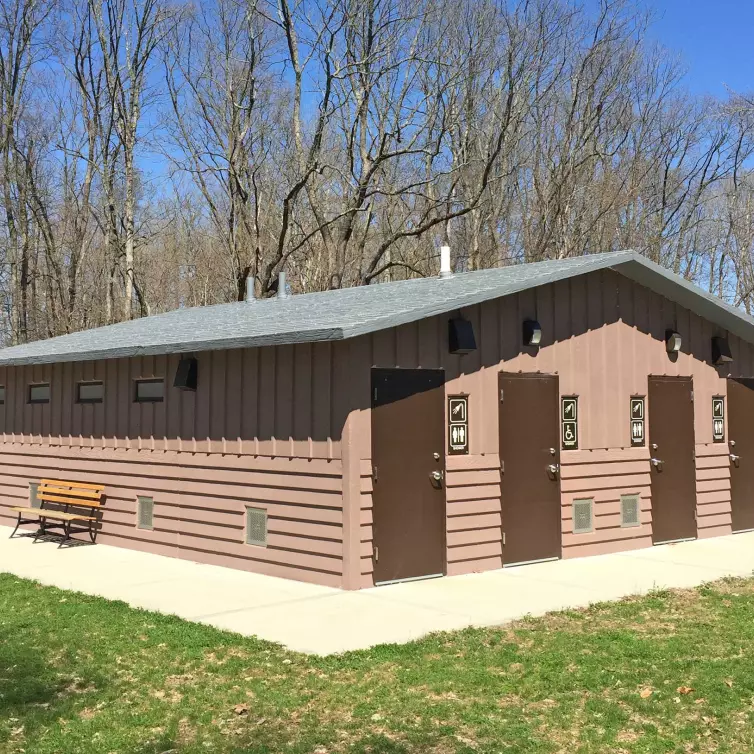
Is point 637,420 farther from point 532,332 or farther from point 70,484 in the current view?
point 70,484

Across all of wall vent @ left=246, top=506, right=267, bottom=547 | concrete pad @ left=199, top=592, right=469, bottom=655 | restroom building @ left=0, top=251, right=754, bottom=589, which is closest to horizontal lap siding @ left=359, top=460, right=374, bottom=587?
restroom building @ left=0, top=251, right=754, bottom=589

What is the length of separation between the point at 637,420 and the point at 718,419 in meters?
1.74

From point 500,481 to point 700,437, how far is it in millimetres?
3813

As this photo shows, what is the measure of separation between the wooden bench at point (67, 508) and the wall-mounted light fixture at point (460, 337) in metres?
5.29

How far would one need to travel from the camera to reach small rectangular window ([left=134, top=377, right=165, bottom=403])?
10.9 m

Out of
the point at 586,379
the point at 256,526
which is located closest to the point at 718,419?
the point at 586,379

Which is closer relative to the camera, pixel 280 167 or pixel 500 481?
pixel 500 481

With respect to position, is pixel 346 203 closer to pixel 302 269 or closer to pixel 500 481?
pixel 302 269

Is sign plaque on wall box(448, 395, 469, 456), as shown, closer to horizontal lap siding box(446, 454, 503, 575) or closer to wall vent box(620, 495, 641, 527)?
horizontal lap siding box(446, 454, 503, 575)

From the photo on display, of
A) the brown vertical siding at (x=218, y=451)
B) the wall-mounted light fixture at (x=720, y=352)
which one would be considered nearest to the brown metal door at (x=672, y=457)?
the wall-mounted light fixture at (x=720, y=352)

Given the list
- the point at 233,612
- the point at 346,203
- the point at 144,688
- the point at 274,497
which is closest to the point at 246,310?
the point at 274,497

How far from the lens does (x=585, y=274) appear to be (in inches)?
425

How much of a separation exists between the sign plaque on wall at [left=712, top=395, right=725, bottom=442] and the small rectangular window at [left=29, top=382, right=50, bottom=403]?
31.1 feet

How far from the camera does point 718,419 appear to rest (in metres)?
12.3
